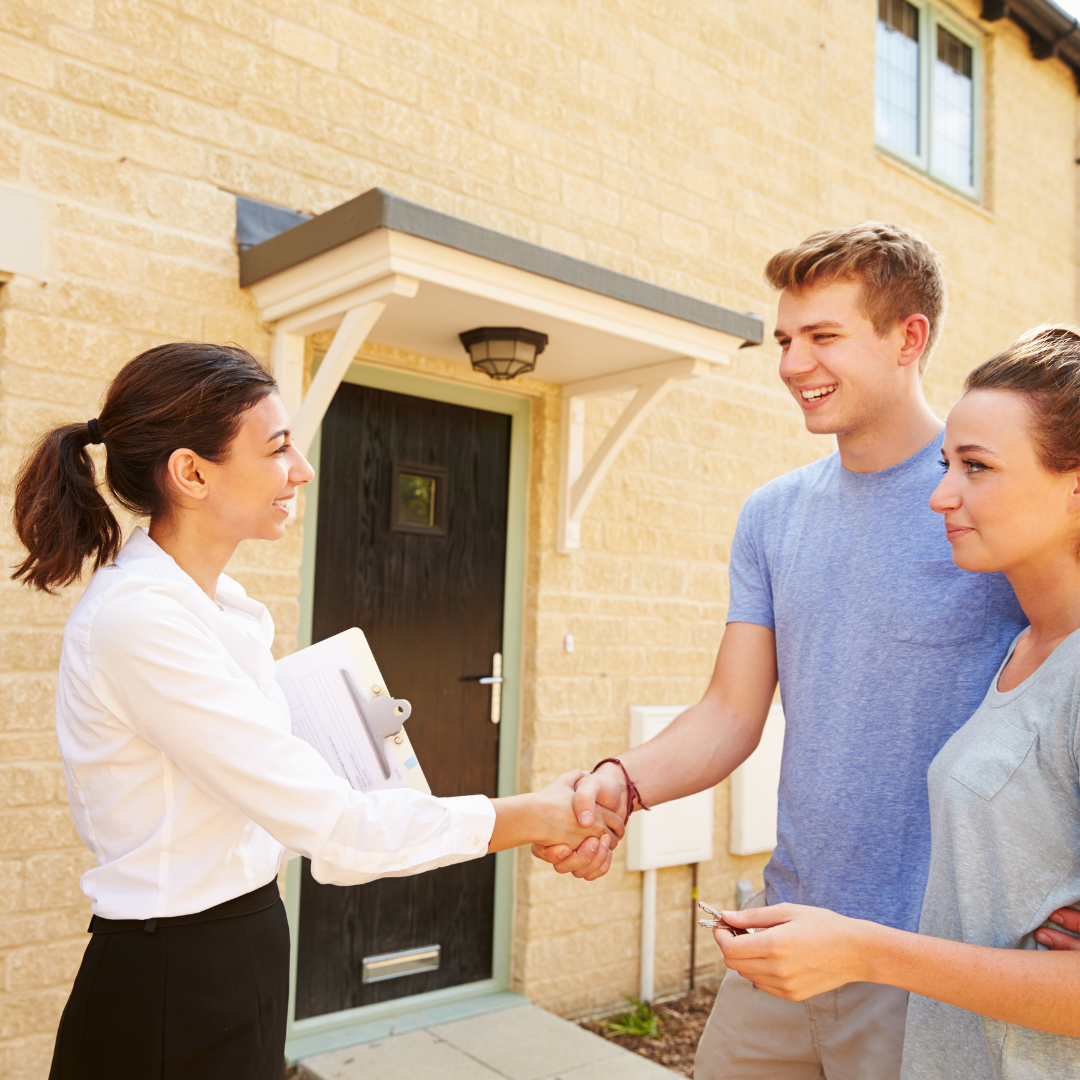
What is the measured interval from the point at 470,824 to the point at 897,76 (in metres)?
6.34

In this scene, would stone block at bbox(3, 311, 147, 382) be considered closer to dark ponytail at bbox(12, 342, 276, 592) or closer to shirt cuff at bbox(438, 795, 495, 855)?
dark ponytail at bbox(12, 342, 276, 592)

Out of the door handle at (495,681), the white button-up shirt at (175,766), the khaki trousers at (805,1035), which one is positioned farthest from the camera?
the door handle at (495,681)

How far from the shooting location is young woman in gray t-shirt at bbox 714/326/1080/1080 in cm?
131

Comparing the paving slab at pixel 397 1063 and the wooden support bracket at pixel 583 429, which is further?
the wooden support bracket at pixel 583 429

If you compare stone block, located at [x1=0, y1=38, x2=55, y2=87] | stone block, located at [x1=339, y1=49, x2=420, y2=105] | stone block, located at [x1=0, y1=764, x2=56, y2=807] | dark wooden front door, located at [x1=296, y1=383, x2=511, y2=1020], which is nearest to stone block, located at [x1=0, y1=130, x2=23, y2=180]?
stone block, located at [x1=0, y1=38, x2=55, y2=87]

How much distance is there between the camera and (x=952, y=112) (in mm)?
7023

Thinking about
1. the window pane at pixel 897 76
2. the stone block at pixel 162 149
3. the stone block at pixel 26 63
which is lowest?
the stone block at pixel 162 149

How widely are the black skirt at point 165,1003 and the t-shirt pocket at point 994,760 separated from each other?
3.84ft

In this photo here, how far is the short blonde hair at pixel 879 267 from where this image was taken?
1941mm

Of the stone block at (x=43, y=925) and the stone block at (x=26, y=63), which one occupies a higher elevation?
the stone block at (x=26, y=63)

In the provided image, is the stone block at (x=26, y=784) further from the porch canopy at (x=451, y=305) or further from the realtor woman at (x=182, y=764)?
the realtor woman at (x=182, y=764)

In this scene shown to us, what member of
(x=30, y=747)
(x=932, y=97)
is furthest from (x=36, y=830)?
(x=932, y=97)

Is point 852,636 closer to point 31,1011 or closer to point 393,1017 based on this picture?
point 31,1011

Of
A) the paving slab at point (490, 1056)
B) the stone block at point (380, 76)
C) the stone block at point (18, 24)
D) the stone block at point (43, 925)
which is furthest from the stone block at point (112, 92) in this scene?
the paving slab at point (490, 1056)
